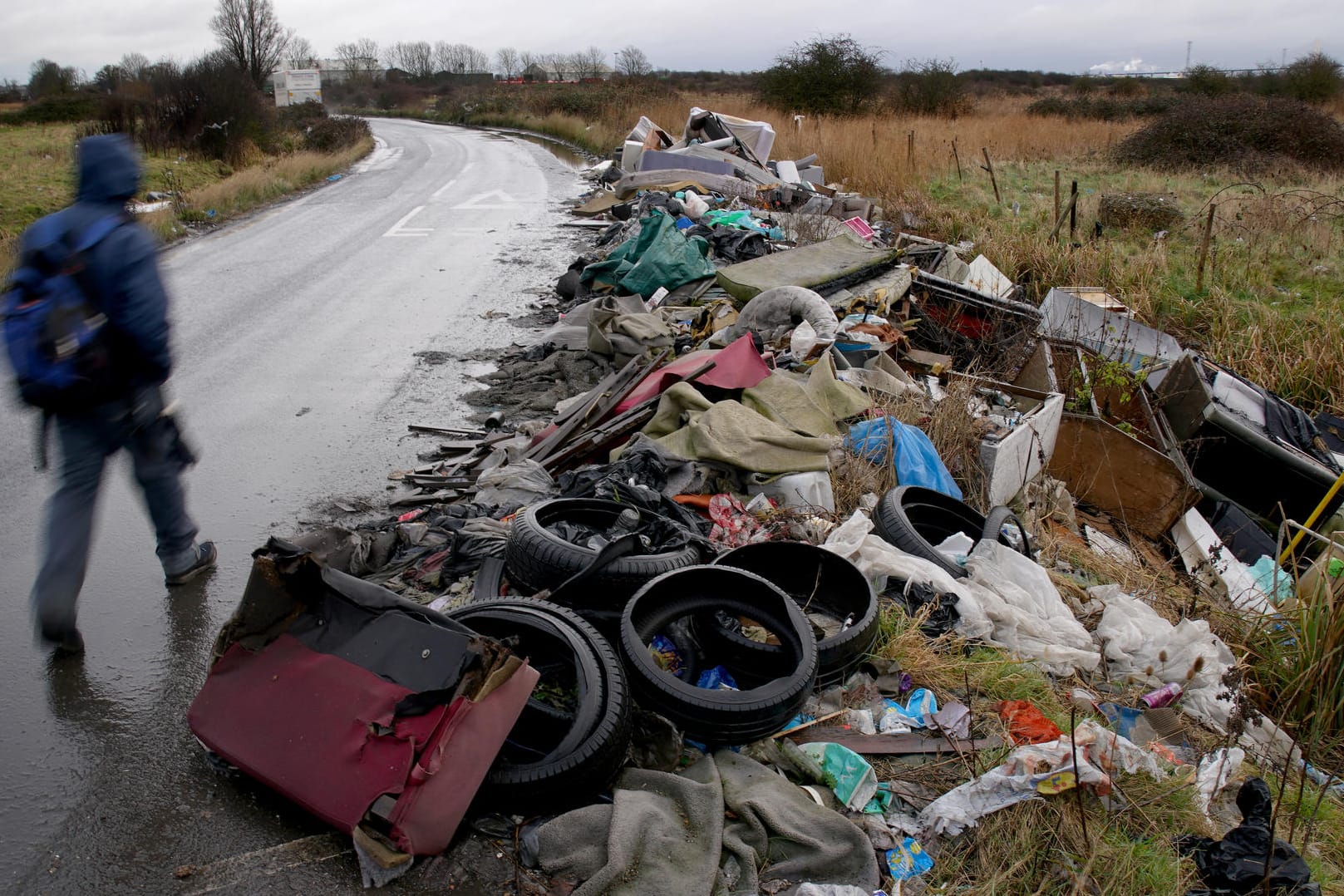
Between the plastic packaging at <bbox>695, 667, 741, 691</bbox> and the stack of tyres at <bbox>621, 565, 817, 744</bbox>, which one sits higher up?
the stack of tyres at <bbox>621, 565, 817, 744</bbox>

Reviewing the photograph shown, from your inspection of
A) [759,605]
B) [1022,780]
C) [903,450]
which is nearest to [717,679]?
[759,605]

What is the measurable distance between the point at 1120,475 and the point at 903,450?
99.8 inches

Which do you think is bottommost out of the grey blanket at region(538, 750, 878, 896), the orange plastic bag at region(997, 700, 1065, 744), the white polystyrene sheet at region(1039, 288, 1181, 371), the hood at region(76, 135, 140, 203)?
the orange plastic bag at region(997, 700, 1065, 744)

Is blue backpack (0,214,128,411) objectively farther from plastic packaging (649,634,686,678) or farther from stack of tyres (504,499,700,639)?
plastic packaging (649,634,686,678)

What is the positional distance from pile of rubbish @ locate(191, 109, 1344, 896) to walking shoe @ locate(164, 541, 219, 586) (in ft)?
2.02

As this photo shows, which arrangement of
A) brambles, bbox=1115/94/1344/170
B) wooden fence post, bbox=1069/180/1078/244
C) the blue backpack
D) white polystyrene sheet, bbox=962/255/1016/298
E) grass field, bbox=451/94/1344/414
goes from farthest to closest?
brambles, bbox=1115/94/1344/170
wooden fence post, bbox=1069/180/1078/244
white polystyrene sheet, bbox=962/255/1016/298
grass field, bbox=451/94/1344/414
the blue backpack

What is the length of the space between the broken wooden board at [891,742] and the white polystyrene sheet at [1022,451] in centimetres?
280

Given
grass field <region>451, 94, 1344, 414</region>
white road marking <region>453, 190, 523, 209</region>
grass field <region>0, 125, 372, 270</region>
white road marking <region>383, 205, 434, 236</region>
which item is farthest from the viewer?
white road marking <region>453, 190, 523, 209</region>

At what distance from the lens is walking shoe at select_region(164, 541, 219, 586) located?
14.4 feet

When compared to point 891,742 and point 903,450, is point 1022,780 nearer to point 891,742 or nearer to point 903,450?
point 891,742

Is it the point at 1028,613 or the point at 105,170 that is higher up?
the point at 105,170

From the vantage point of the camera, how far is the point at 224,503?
5387mm

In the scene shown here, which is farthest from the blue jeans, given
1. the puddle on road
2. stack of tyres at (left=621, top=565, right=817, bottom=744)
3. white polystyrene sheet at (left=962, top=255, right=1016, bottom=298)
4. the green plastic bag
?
the puddle on road

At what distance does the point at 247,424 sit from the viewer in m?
6.58
